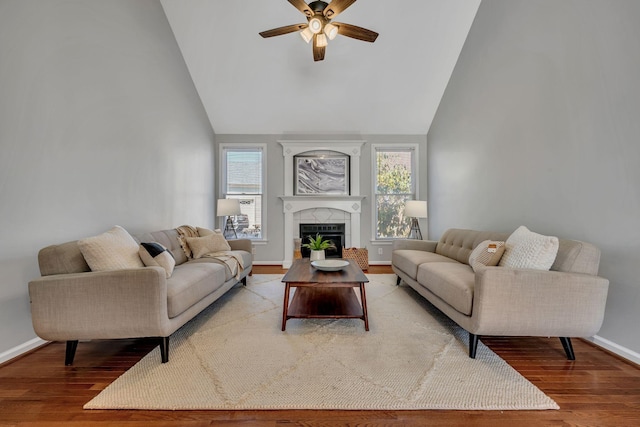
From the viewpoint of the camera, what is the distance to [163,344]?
191cm

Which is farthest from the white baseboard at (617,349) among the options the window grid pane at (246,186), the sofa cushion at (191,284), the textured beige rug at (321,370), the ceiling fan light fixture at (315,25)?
the window grid pane at (246,186)

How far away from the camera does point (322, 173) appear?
531 cm

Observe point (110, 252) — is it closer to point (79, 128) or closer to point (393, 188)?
point (79, 128)

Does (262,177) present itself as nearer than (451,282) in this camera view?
No

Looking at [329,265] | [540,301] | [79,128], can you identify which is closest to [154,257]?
[79,128]

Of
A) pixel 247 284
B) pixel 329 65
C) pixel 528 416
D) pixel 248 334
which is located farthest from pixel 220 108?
pixel 528 416

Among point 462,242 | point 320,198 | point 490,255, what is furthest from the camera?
point 320,198

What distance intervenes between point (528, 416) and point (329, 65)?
177 inches

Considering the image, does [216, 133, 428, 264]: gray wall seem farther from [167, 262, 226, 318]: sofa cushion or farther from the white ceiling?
[167, 262, 226, 318]: sofa cushion

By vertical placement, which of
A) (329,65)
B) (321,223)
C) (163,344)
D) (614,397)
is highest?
(329,65)

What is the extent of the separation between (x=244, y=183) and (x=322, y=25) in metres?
3.24

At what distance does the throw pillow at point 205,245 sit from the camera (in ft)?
10.9

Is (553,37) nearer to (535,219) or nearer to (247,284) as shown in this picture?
(535,219)

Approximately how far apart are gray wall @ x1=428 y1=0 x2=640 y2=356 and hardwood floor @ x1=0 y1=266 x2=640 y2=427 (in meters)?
0.49
